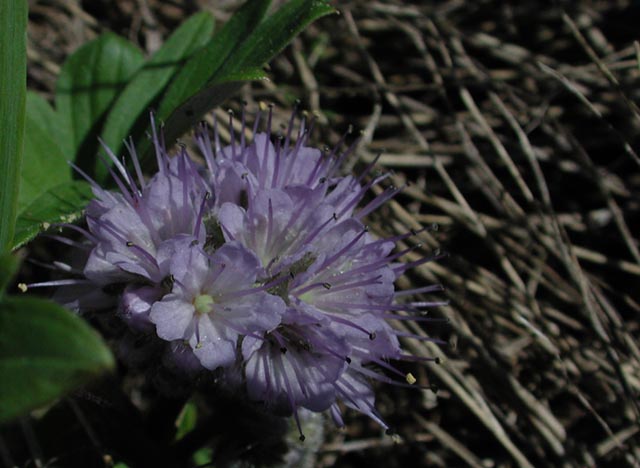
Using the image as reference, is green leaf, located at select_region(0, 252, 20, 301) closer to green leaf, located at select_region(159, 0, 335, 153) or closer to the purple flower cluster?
the purple flower cluster

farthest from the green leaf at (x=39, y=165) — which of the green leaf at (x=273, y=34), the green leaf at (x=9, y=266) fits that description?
the green leaf at (x=9, y=266)

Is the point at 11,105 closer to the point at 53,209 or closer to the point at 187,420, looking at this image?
the point at 53,209

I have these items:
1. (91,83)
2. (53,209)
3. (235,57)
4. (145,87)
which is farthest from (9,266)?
(91,83)

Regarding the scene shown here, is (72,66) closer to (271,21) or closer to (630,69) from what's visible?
(271,21)

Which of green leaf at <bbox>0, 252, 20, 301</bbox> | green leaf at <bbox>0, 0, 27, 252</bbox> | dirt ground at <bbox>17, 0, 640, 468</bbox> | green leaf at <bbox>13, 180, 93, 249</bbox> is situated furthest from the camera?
dirt ground at <bbox>17, 0, 640, 468</bbox>

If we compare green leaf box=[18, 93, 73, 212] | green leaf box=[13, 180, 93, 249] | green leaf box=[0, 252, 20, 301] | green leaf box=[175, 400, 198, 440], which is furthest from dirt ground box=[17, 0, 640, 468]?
green leaf box=[0, 252, 20, 301]

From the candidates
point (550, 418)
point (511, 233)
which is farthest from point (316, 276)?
point (511, 233)
